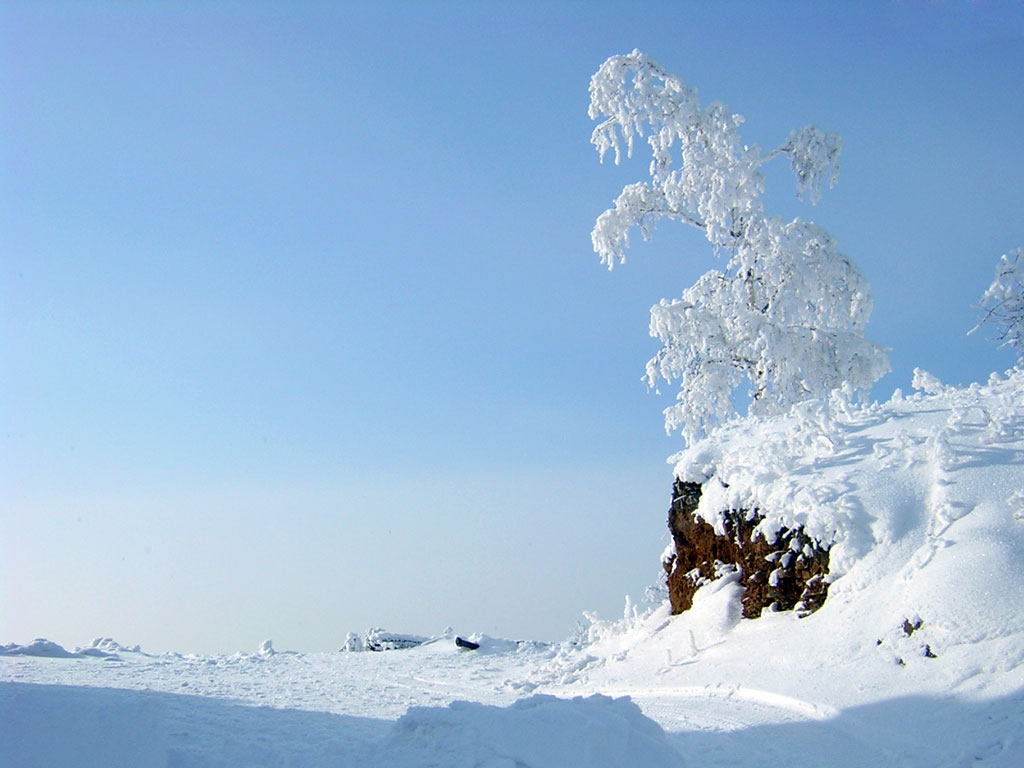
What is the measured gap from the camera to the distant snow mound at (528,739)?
4500 millimetres

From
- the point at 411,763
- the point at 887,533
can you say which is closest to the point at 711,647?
the point at 887,533

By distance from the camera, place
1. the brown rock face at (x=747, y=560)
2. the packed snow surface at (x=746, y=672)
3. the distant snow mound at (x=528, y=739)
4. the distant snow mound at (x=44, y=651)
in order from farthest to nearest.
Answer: the distant snow mound at (x=44, y=651)
the brown rock face at (x=747, y=560)
the packed snow surface at (x=746, y=672)
the distant snow mound at (x=528, y=739)

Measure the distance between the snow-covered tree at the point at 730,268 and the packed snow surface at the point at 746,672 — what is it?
8.02 feet

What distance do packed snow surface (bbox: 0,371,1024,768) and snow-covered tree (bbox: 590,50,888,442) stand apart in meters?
2.44

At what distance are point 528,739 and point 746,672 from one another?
11.5ft

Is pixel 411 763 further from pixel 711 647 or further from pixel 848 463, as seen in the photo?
pixel 848 463

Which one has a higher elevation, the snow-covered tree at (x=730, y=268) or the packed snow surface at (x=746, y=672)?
the snow-covered tree at (x=730, y=268)

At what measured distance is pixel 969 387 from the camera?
1031cm

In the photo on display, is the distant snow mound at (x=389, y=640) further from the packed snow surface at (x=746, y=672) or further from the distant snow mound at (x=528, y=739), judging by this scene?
the distant snow mound at (x=528, y=739)

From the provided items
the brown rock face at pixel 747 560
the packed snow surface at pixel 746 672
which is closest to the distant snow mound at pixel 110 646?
the packed snow surface at pixel 746 672

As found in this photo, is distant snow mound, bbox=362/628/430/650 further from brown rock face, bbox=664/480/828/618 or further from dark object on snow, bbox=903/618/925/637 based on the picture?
dark object on snow, bbox=903/618/925/637

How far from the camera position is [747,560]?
9312 millimetres

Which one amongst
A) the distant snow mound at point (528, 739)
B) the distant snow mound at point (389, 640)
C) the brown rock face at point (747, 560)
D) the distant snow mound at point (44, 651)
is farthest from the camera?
the distant snow mound at point (389, 640)

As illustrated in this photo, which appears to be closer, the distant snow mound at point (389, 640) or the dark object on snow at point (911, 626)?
the dark object on snow at point (911, 626)
